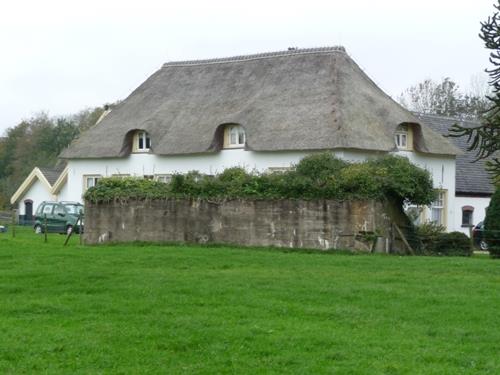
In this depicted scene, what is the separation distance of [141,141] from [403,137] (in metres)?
13.0

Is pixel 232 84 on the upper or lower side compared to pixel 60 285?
upper

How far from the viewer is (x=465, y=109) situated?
74750 millimetres

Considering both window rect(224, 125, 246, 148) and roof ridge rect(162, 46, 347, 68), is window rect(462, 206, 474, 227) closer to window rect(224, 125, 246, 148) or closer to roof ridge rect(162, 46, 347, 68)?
roof ridge rect(162, 46, 347, 68)

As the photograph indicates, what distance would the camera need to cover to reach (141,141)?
4747 cm

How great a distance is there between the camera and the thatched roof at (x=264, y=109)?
40.5 m

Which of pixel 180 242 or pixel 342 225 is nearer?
pixel 342 225

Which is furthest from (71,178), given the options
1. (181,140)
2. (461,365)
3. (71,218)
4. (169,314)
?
(461,365)

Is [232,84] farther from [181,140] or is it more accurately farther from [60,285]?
[60,285]

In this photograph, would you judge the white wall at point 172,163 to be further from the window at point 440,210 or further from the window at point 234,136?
the window at point 440,210

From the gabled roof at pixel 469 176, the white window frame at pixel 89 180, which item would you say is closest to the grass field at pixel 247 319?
the gabled roof at pixel 469 176

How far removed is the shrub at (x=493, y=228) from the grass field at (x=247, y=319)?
24.1 ft

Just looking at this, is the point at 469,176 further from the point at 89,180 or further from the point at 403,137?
the point at 89,180

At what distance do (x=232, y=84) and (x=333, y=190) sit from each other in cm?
1926

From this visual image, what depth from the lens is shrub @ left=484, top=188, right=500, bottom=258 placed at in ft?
93.7
